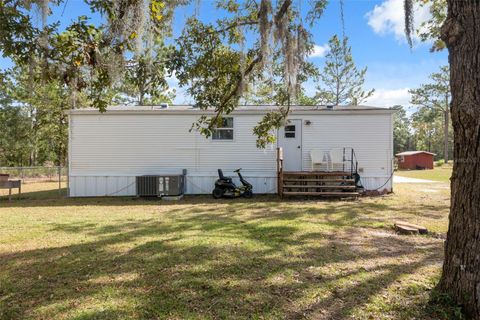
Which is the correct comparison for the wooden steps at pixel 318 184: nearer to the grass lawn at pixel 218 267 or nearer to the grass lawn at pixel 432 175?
the grass lawn at pixel 218 267

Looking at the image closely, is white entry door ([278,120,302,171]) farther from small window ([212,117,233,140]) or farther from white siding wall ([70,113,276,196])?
small window ([212,117,233,140])

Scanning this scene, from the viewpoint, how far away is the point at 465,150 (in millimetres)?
2451

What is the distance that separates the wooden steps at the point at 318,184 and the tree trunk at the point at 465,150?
699 cm

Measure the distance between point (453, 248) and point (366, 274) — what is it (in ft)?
3.38

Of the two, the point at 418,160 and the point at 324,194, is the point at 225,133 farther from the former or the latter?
the point at 418,160

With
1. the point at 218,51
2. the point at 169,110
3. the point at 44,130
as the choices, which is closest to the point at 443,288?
the point at 218,51

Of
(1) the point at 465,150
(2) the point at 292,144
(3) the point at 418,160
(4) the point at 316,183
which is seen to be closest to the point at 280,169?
(4) the point at 316,183

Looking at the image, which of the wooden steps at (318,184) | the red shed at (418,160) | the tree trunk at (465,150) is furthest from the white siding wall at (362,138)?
the red shed at (418,160)

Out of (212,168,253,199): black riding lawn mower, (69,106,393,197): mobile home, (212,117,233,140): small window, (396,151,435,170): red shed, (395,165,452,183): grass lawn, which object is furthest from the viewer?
(396,151,435,170): red shed

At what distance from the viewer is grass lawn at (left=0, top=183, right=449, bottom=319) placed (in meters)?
2.71

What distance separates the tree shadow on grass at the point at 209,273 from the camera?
2.72m

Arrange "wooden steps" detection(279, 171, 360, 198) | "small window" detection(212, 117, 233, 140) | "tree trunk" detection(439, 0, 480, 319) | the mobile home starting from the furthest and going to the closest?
"small window" detection(212, 117, 233, 140) → the mobile home → "wooden steps" detection(279, 171, 360, 198) → "tree trunk" detection(439, 0, 480, 319)

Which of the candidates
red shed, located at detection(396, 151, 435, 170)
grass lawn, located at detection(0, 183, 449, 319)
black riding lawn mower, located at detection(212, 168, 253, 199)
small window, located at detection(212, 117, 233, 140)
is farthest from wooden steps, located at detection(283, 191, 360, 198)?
red shed, located at detection(396, 151, 435, 170)

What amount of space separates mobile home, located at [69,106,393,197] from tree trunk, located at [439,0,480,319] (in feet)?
27.4
